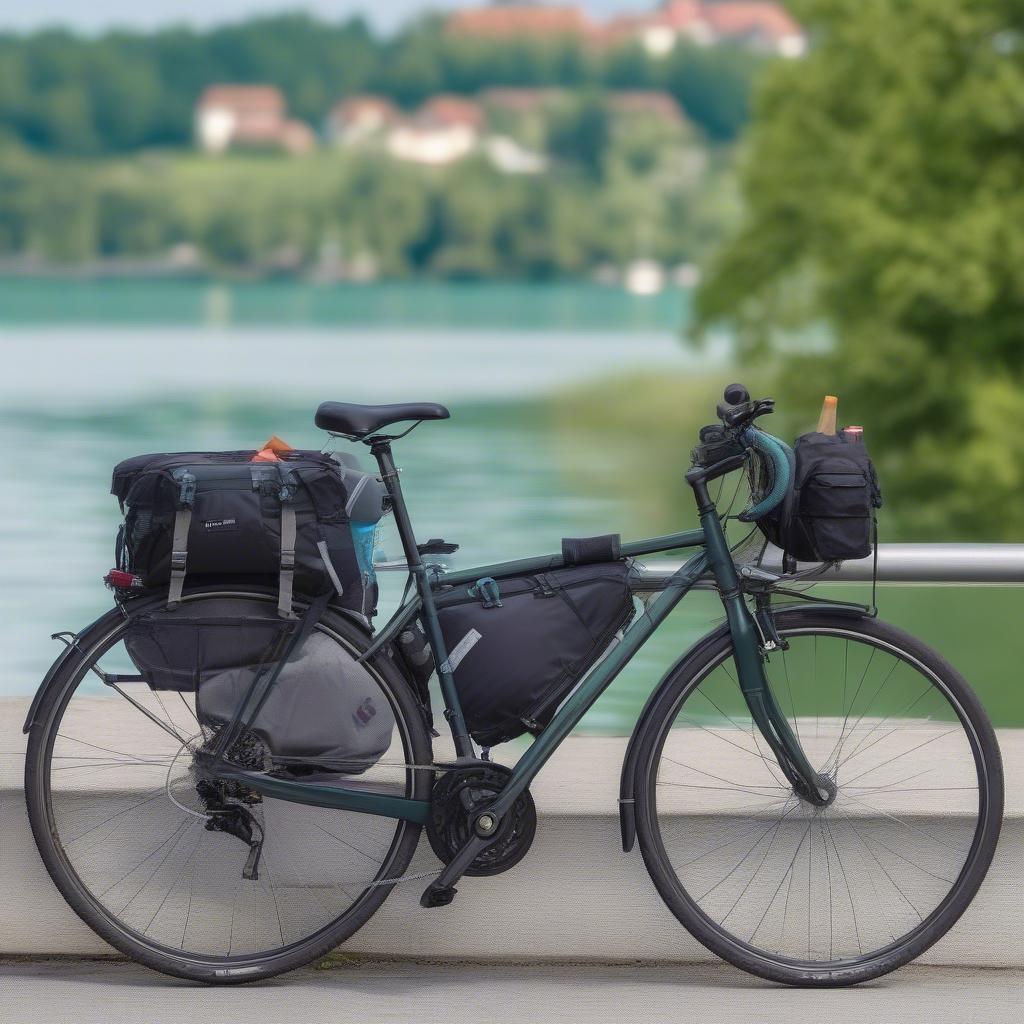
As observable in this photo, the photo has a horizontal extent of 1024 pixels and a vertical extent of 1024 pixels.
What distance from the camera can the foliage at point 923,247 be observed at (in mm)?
24281

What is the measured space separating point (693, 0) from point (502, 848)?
143 metres

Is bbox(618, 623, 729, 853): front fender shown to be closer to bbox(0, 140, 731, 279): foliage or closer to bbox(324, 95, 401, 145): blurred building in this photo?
bbox(0, 140, 731, 279): foliage

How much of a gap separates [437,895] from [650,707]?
528 mm

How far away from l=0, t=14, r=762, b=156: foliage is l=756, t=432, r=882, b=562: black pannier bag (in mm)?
81660

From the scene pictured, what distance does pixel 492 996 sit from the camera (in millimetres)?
3854

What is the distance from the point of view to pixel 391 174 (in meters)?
88.9

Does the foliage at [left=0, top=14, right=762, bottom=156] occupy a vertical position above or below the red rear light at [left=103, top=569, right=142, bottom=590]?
above

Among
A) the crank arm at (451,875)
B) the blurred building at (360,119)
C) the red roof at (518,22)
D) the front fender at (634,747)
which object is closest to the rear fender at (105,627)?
the crank arm at (451,875)

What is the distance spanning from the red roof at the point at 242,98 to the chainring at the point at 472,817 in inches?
3761

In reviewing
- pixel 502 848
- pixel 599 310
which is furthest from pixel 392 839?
pixel 599 310

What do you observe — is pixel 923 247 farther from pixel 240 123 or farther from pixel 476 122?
pixel 476 122

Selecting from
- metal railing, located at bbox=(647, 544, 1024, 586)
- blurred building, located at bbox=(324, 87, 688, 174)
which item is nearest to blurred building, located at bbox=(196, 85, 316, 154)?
blurred building, located at bbox=(324, 87, 688, 174)

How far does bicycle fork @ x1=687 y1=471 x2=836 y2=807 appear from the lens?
3.81 m

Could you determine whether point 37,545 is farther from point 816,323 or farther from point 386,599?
point 386,599
